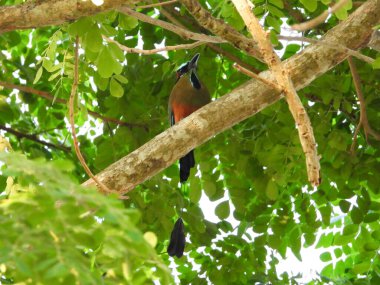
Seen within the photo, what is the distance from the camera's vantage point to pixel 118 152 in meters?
4.96

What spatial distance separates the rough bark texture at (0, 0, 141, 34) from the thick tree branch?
212 mm

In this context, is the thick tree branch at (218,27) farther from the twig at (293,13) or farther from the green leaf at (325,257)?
the green leaf at (325,257)

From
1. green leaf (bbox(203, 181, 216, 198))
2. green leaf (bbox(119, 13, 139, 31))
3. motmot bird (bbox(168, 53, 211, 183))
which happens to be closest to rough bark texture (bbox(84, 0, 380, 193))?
green leaf (bbox(119, 13, 139, 31))

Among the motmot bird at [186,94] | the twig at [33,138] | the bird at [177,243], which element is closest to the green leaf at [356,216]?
the motmot bird at [186,94]

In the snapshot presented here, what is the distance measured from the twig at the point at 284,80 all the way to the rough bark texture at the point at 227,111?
0.73 metres

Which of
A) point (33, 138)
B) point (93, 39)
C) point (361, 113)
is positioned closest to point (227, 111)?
point (93, 39)

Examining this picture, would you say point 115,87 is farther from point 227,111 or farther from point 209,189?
point 209,189

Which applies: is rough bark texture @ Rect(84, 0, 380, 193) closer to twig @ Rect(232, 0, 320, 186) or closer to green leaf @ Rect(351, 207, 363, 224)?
twig @ Rect(232, 0, 320, 186)

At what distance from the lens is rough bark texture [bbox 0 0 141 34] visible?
10.3ft

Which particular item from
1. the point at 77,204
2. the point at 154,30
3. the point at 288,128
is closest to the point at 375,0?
the point at 288,128

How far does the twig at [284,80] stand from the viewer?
2609 millimetres

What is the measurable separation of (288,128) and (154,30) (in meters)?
1.02

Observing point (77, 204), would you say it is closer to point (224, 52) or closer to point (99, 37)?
point (99, 37)

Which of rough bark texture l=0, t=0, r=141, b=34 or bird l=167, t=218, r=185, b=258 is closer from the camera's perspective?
rough bark texture l=0, t=0, r=141, b=34
